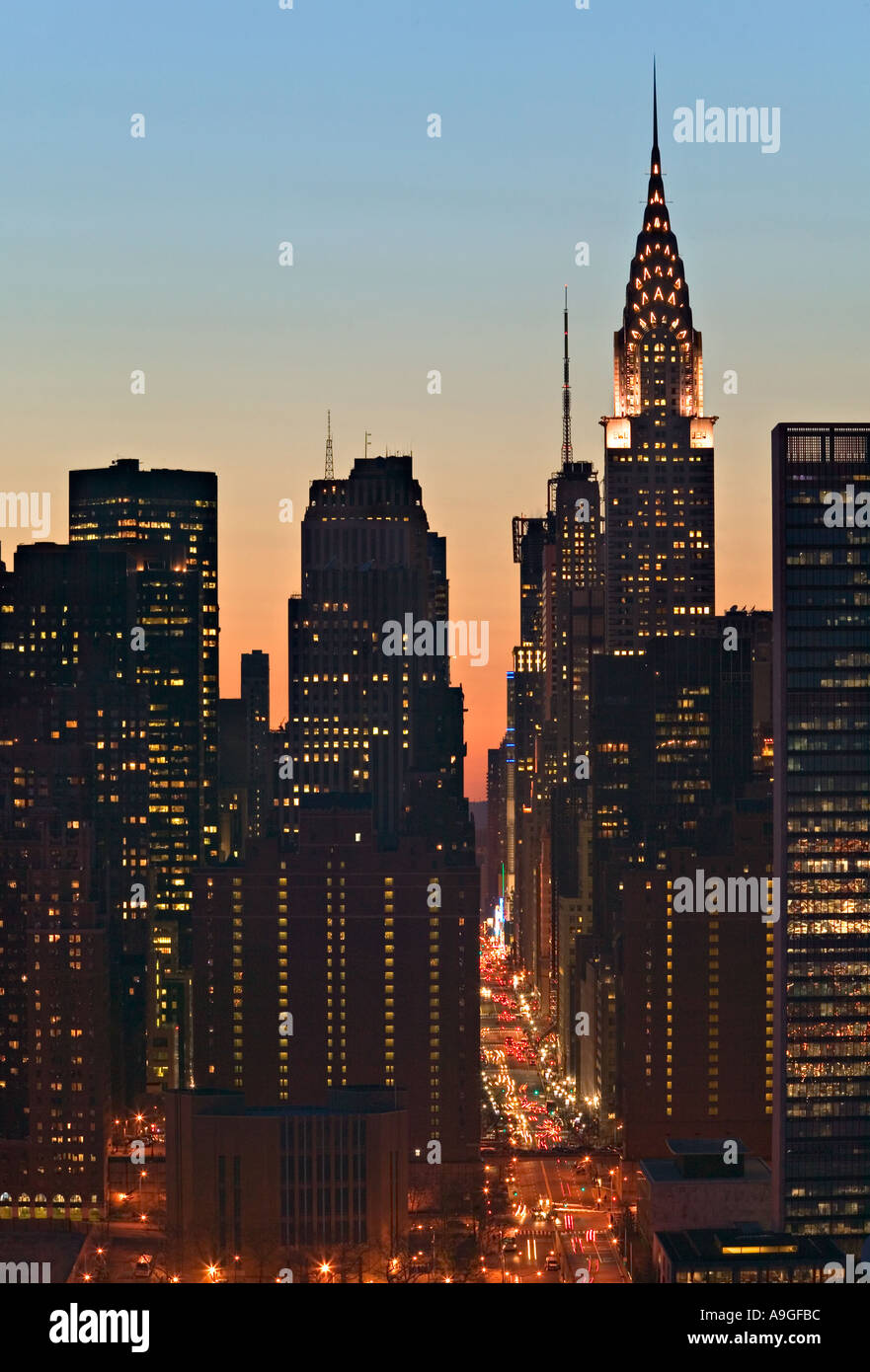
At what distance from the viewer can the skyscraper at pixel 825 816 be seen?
47.4 metres

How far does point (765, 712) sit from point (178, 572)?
110 feet

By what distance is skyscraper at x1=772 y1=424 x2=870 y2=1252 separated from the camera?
4741 cm

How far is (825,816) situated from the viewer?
158 feet

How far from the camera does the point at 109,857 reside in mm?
80250

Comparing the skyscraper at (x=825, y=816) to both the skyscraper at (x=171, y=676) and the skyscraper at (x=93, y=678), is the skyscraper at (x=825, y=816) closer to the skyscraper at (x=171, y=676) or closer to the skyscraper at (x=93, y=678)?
the skyscraper at (x=171, y=676)

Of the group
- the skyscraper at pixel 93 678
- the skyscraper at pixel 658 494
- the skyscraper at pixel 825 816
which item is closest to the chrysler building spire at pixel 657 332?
the skyscraper at pixel 658 494

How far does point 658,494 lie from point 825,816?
58.6 meters

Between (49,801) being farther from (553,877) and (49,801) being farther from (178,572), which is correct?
(553,877)

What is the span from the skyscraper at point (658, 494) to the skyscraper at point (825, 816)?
55.2 meters

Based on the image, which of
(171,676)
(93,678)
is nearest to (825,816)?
(93,678)

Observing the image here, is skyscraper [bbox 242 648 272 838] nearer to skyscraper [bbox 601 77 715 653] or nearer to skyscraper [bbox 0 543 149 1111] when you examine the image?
skyscraper [bbox 0 543 149 1111]

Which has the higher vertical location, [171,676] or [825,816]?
[171,676]

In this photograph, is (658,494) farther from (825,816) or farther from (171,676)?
(825,816)
